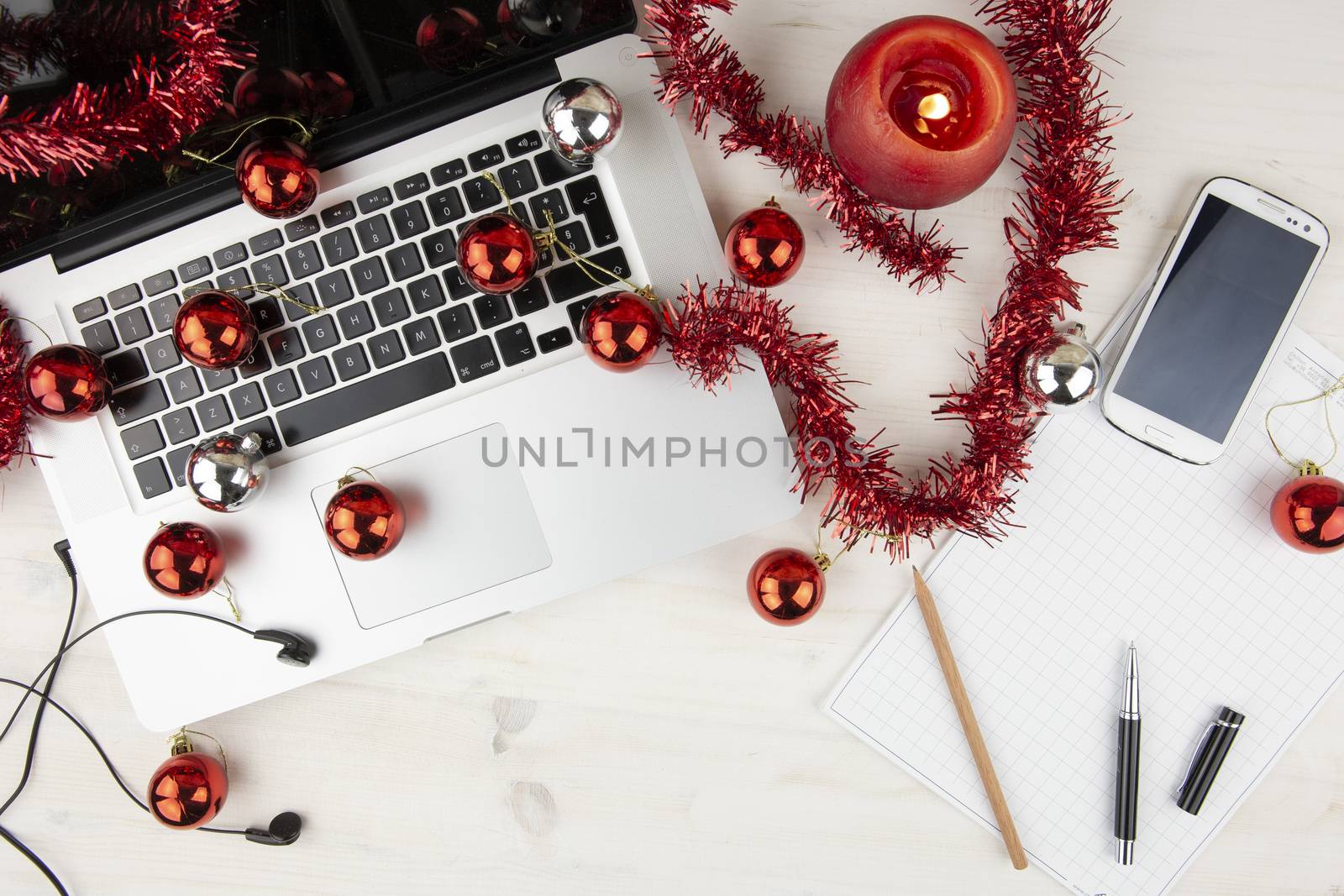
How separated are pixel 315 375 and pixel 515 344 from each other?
0.16 meters

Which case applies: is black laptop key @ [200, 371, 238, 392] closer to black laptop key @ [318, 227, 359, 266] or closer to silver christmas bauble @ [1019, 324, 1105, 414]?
black laptop key @ [318, 227, 359, 266]

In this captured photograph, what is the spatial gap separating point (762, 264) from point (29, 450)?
2.04ft

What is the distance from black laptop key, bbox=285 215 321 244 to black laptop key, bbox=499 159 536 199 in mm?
152

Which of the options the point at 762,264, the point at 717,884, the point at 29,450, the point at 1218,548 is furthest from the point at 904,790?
the point at 29,450

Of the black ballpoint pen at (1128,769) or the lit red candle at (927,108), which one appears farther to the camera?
the black ballpoint pen at (1128,769)

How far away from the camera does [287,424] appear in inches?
24.5

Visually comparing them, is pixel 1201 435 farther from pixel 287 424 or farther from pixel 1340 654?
pixel 287 424

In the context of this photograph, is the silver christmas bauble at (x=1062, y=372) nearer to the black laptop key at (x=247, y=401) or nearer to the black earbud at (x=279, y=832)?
the black laptop key at (x=247, y=401)

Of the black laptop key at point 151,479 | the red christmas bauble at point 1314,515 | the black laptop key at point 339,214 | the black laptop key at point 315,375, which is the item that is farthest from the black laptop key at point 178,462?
the red christmas bauble at point 1314,515

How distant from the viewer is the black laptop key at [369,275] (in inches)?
24.0

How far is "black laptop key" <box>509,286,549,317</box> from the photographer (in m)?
0.61

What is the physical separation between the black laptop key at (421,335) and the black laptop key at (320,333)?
0.06 m

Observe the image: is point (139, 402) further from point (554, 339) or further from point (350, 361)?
point (554, 339)

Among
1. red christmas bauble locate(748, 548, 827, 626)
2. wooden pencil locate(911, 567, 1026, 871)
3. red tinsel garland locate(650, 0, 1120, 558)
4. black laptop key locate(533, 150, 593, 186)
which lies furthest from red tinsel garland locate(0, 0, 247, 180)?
wooden pencil locate(911, 567, 1026, 871)
